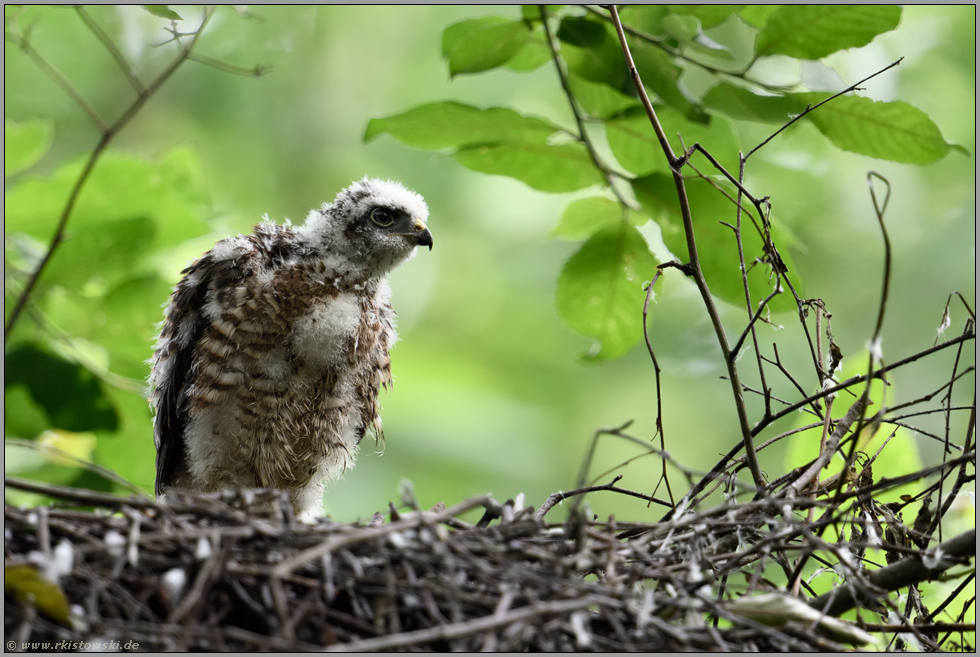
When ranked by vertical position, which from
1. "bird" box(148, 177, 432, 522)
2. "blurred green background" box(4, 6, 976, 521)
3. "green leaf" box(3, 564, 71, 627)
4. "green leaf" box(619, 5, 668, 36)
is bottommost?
"green leaf" box(3, 564, 71, 627)

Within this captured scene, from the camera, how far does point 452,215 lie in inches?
279

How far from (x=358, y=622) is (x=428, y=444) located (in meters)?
4.46

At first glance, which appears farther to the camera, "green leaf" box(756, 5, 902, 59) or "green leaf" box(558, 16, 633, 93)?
"green leaf" box(558, 16, 633, 93)

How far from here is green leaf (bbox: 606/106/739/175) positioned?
94.8 inches

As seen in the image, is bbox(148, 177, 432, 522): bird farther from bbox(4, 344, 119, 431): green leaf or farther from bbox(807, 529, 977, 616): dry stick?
bbox(807, 529, 977, 616): dry stick

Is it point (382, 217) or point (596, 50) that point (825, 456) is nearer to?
point (596, 50)

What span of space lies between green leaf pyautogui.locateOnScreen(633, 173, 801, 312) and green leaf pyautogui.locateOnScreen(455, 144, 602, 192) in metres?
0.24

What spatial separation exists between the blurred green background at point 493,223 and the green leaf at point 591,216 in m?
2.00

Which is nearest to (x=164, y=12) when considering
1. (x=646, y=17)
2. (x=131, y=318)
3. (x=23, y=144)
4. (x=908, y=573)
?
(x=23, y=144)

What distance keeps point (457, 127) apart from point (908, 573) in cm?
175

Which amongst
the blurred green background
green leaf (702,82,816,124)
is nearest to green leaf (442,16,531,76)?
green leaf (702,82,816,124)

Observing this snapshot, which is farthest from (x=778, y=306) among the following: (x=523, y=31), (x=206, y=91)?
(x=206, y=91)

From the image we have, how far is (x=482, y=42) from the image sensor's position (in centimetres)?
243

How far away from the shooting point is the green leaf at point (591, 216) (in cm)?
265
